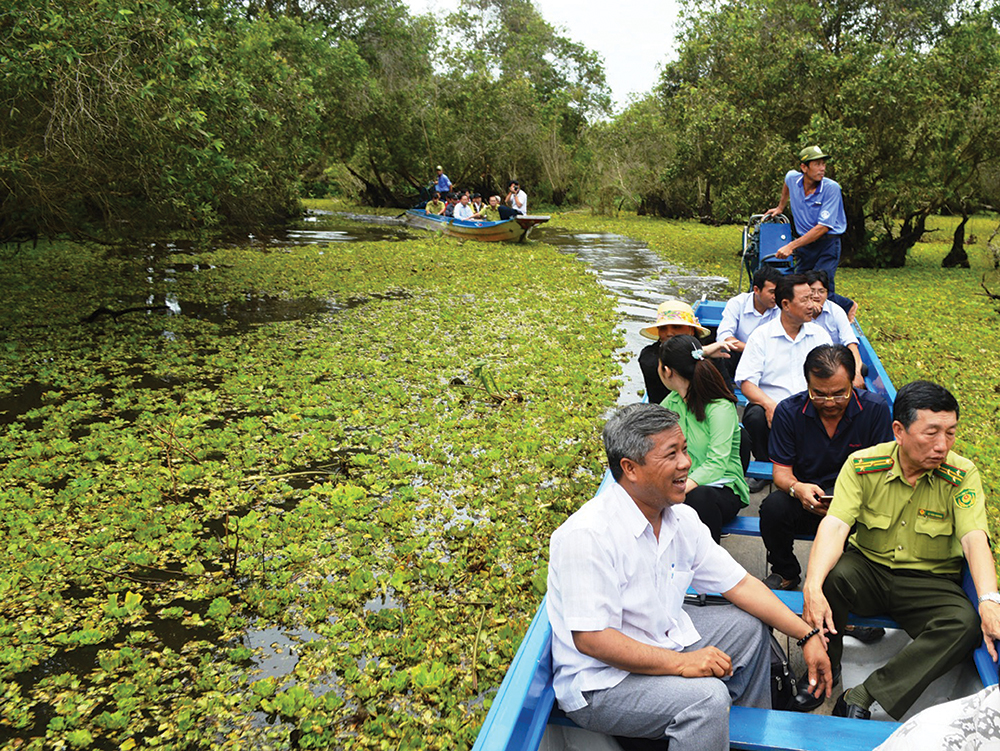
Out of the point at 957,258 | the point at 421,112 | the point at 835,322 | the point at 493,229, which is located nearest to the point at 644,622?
the point at 835,322

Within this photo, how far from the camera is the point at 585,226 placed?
30.5m

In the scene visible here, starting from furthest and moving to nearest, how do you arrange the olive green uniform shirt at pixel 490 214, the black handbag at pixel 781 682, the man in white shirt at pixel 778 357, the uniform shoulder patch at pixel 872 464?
1. the olive green uniform shirt at pixel 490 214
2. the man in white shirt at pixel 778 357
3. the uniform shoulder patch at pixel 872 464
4. the black handbag at pixel 781 682

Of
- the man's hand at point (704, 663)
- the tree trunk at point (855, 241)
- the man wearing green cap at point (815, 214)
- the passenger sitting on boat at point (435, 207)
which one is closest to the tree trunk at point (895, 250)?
the tree trunk at point (855, 241)

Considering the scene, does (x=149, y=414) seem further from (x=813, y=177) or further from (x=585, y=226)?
(x=585, y=226)

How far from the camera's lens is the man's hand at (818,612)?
9.62 feet

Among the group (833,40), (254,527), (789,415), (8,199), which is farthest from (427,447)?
(833,40)

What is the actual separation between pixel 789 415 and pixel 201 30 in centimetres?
857

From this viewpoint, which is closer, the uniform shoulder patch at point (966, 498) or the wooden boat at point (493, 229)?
the uniform shoulder patch at point (966, 498)

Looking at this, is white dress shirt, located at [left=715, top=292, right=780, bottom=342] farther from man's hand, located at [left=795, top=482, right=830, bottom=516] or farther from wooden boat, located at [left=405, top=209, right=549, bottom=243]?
wooden boat, located at [left=405, top=209, right=549, bottom=243]

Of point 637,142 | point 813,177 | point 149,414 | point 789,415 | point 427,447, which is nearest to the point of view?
point 789,415

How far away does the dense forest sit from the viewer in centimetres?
771

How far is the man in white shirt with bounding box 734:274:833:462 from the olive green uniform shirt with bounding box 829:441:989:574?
166 cm

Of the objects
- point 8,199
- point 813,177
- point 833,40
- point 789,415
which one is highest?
point 833,40

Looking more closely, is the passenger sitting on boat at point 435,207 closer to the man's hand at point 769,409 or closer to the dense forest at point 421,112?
the dense forest at point 421,112
